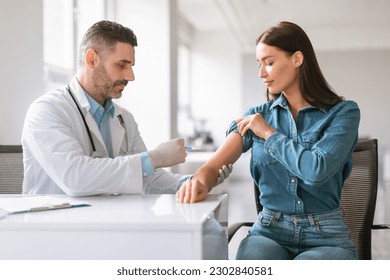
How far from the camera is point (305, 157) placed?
4.59 feet

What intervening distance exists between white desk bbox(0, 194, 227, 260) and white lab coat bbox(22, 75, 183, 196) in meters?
0.32

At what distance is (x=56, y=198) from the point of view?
1423mm

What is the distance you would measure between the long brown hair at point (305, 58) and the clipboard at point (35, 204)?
2.21ft

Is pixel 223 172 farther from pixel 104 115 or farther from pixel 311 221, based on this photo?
pixel 104 115

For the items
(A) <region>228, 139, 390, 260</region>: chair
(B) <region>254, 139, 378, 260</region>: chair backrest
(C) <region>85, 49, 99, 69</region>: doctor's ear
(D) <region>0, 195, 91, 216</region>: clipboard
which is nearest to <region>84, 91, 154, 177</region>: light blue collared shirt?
(C) <region>85, 49, 99, 69</region>: doctor's ear

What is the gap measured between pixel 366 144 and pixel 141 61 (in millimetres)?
2231

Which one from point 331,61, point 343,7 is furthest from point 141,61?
point 331,61

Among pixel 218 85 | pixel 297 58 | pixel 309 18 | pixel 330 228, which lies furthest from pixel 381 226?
pixel 218 85

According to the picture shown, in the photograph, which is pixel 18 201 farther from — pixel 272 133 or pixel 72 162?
pixel 272 133

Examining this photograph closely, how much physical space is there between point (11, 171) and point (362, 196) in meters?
1.21

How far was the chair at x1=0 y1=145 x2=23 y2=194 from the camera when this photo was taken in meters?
1.91

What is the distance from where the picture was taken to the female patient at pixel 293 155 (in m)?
1.41

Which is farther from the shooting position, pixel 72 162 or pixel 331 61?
pixel 331 61
